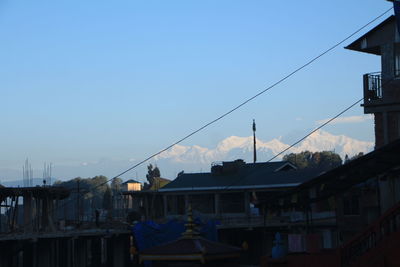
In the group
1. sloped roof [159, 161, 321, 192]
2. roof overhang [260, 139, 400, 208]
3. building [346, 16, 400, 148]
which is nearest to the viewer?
roof overhang [260, 139, 400, 208]

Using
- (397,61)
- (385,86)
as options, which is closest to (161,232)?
(385,86)

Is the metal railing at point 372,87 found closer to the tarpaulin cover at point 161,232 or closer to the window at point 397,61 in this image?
the window at point 397,61

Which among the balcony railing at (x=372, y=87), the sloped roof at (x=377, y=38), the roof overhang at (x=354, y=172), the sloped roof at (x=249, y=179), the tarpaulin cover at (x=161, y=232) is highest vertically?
the sloped roof at (x=377, y=38)

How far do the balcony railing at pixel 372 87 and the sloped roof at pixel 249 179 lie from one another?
25505mm

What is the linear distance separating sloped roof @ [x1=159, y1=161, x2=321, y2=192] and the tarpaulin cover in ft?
43.7

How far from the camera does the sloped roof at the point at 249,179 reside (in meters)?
59.7

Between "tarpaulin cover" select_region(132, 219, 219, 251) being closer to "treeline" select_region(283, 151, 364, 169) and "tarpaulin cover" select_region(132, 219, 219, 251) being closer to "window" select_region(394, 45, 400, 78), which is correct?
"window" select_region(394, 45, 400, 78)

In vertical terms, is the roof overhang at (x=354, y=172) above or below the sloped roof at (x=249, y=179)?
below

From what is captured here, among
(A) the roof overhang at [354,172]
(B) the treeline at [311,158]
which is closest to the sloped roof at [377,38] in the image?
(A) the roof overhang at [354,172]

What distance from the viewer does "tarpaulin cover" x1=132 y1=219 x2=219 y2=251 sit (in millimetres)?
45281

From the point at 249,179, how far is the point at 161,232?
1701 centimetres

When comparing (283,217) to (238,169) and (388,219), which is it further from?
(388,219)

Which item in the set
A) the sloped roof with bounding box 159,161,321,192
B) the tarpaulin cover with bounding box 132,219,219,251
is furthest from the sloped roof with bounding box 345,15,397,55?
the sloped roof with bounding box 159,161,321,192

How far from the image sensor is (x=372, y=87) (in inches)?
1297
